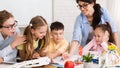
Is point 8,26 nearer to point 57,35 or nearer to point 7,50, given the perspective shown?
point 7,50

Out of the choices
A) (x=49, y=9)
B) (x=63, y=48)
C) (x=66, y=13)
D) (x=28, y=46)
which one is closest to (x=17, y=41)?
(x=28, y=46)

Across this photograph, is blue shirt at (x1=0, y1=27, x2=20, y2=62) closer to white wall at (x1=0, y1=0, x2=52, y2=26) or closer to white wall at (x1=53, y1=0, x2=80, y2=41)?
white wall at (x1=0, y1=0, x2=52, y2=26)

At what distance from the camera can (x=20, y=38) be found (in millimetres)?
1809

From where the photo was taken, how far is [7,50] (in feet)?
5.84

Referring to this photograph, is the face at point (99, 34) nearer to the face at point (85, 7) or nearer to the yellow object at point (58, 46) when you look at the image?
the face at point (85, 7)

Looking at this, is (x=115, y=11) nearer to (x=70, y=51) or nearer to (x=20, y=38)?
(x=70, y=51)

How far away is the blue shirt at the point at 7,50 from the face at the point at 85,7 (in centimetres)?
63

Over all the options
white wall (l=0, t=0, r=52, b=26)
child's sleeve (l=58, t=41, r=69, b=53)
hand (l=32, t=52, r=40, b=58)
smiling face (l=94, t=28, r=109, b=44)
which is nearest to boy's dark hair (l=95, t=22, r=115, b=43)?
smiling face (l=94, t=28, r=109, b=44)

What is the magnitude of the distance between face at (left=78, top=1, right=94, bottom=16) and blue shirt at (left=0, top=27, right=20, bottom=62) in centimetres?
63

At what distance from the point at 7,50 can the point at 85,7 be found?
0.74 meters

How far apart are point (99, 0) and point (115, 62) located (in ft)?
7.15

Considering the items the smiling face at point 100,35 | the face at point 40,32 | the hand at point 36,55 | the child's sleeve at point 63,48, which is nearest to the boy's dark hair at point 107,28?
the smiling face at point 100,35

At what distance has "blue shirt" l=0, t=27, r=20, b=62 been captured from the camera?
5.84ft

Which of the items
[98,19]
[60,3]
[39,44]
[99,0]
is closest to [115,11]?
[99,0]
